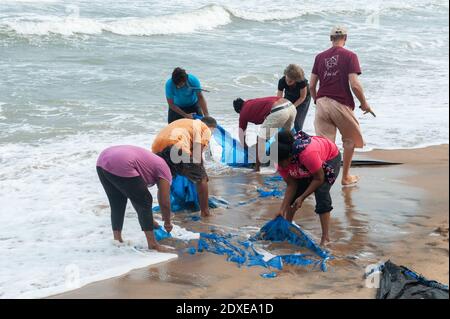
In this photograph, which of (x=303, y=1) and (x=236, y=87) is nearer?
(x=236, y=87)

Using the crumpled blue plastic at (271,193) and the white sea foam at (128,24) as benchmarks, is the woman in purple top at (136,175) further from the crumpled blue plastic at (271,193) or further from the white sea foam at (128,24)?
the white sea foam at (128,24)

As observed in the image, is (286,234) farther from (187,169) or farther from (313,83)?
(313,83)

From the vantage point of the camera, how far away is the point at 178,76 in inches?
297

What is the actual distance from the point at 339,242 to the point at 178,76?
8.89ft

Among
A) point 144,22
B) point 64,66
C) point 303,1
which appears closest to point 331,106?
point 64,66

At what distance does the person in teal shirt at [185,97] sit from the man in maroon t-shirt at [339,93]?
4.22 ft

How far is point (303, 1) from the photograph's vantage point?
30078 mm

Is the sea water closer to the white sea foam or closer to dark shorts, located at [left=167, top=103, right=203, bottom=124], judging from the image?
the white sea foam

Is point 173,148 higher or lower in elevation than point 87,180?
higher

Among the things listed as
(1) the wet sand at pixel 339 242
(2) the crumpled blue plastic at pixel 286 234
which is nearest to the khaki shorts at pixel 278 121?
(1) the wet sand at pixel 339 242

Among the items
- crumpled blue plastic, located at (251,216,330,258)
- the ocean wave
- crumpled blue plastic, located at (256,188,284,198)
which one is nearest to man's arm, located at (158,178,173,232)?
crumpled blue plastic, located at (251,216,330,258)

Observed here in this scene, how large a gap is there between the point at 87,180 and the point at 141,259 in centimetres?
278

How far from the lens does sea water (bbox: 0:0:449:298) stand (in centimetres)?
630
